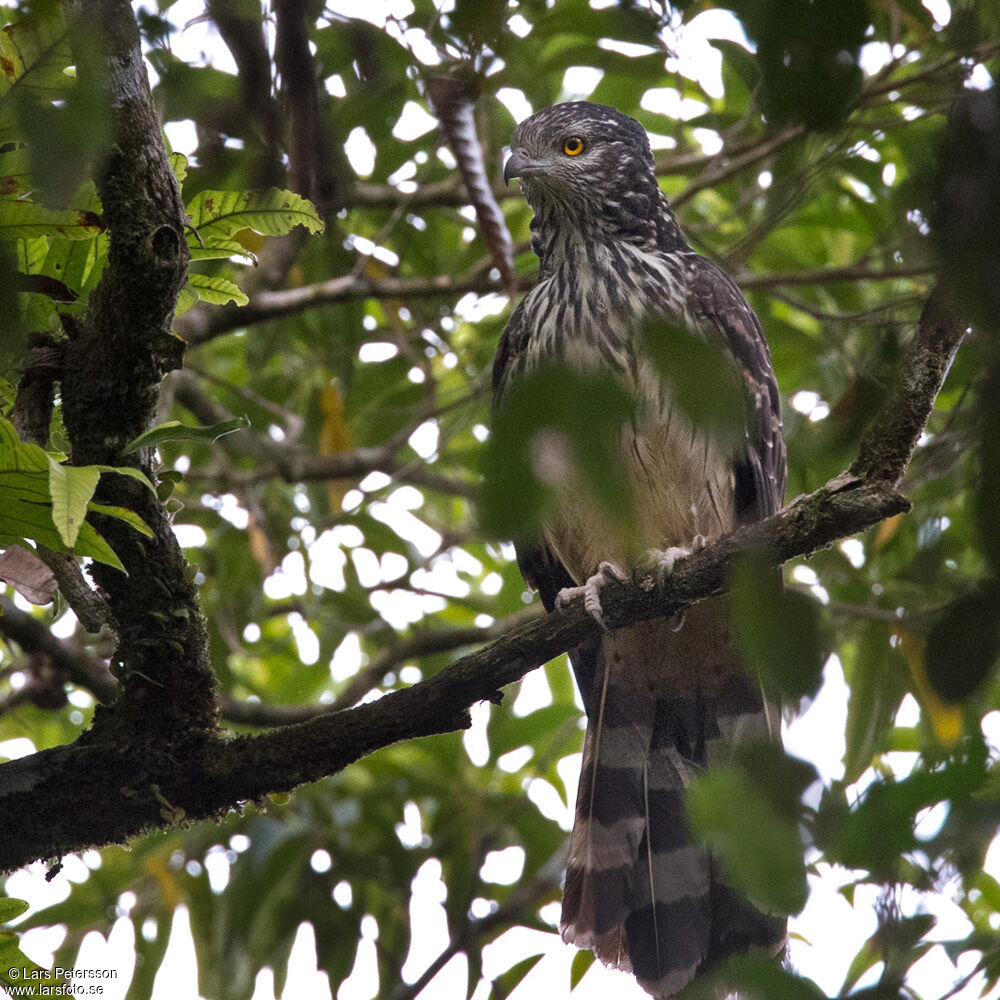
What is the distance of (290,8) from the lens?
1039 mm

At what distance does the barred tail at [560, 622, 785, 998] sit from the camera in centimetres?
352

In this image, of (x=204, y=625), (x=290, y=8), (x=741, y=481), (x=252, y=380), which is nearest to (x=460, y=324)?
(x=252, y=380)

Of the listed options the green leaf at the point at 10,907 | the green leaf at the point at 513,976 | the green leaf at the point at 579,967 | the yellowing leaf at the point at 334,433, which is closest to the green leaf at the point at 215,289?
the green leaf at the point at 10,907

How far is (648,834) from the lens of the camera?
12.7ft

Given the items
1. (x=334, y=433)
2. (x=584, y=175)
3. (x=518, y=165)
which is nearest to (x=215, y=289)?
(x=518, y=165)

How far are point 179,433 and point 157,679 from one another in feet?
2.21

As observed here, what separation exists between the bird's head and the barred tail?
5.38 feet

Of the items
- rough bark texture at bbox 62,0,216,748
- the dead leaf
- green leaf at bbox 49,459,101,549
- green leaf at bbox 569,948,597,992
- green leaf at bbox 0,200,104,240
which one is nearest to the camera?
green leaf at bbox 49,459,101,549

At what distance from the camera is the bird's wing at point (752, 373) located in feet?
12.6

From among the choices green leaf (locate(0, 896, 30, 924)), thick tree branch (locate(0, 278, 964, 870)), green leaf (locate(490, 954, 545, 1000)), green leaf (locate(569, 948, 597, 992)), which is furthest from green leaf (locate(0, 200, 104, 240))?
green leaf (locate(490, 954, 545, 1000))

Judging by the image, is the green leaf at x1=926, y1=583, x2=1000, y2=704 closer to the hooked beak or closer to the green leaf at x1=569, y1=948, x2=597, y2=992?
the hooked beak

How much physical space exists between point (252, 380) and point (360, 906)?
254 cm

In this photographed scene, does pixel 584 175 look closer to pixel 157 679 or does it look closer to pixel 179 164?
→ pixel 179 164

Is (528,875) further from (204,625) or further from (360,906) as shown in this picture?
(204,625)
